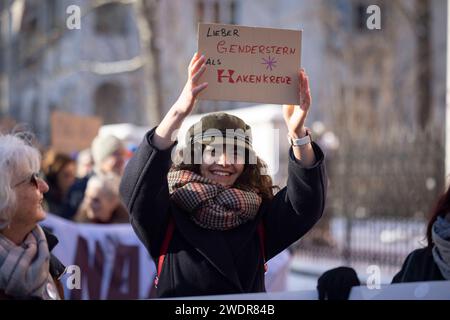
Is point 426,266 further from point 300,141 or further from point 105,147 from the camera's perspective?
point 105,147

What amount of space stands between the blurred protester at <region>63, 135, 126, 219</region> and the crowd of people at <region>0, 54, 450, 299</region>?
Answer: 12.1 ft

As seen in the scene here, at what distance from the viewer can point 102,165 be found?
22.4 feet

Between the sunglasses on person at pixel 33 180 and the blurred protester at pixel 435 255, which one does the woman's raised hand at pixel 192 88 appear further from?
the blurred protester at pixel 435 255

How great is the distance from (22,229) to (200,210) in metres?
0.65

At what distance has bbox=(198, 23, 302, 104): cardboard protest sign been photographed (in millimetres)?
2953

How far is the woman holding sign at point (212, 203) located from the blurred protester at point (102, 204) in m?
2.92

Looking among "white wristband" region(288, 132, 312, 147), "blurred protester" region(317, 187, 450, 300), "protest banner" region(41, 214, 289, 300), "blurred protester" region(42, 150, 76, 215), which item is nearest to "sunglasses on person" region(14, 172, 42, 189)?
"white wristband" region(288, 132, 312, 147)

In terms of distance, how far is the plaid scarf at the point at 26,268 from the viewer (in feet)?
8.75

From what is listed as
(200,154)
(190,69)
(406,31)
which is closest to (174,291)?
(200,154)

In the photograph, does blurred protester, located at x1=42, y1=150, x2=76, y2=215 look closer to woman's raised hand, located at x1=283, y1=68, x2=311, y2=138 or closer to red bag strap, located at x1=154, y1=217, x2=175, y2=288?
red bag strap, located at x1=154, y1=217, x2=175, y2=288

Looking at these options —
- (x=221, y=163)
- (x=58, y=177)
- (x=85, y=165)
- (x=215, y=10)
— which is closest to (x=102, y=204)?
(x=58, y=177)
